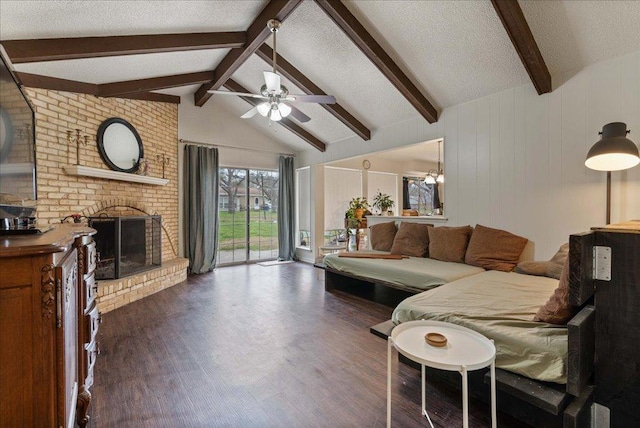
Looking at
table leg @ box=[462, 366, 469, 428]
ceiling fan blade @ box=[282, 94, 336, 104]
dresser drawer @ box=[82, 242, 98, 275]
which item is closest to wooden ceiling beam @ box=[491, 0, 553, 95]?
ceiling fan blade @ box=[282, 94, 336, 104]

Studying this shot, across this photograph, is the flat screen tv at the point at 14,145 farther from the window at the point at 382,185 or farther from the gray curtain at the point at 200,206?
the window at the point at 382,185

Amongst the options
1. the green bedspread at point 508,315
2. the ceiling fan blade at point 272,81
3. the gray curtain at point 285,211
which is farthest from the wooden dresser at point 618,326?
the gray curtain at point 285,211

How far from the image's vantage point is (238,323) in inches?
120

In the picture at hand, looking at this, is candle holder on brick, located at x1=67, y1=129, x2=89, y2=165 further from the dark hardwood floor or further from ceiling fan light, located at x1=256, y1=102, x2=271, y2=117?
ceiling fan light, located at x1=256, y1=102, x2=271, y2=117

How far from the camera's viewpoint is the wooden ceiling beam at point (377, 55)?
2961mm

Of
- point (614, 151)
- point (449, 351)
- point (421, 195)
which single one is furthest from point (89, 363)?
point (421, 195)

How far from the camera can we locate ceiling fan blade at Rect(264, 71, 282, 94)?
2.89 metres

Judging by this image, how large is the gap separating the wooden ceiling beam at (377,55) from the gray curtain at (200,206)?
3.56 metres

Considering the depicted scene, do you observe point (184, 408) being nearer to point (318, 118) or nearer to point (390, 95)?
point (390, 95)

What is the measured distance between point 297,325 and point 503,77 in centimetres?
355

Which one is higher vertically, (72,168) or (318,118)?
(318,118)

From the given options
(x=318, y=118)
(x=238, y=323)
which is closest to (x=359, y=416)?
(x=238, y=323)

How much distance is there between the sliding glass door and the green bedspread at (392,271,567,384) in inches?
182

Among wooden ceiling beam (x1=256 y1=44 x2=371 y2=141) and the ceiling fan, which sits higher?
wooden ceiling beam (x1=256 y1=44 x2=371 y2=141)
